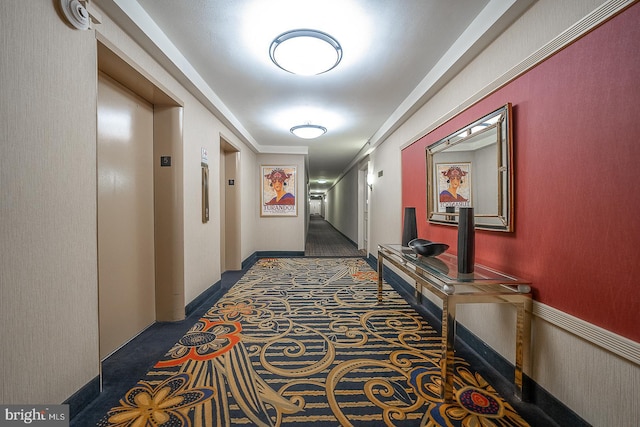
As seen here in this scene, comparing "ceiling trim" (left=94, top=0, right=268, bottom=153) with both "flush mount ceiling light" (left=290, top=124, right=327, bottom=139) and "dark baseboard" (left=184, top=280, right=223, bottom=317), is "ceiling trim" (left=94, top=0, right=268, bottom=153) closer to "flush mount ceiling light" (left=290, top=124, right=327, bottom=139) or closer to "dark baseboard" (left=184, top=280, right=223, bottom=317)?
A: "flush mount ceiling light" (left=290, top=124, right=327, bottom=139)

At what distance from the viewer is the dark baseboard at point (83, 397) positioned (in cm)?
136

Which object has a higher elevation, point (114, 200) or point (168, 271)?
point (114, 200)

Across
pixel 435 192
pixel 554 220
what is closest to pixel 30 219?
pixel 554 220

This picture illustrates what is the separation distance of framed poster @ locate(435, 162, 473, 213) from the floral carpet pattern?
124 centimetres

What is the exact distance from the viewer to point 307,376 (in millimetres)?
1727

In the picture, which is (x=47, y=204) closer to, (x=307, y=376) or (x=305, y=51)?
(x=307, y=376)

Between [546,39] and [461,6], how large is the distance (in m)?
0.64

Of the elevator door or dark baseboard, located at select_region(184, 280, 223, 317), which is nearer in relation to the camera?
the elevator door

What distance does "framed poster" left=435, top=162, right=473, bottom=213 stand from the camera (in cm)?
219

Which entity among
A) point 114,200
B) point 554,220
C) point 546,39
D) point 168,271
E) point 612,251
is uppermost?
point 546,39

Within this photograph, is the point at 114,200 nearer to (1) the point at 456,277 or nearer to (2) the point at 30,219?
(2) the point at 30,219

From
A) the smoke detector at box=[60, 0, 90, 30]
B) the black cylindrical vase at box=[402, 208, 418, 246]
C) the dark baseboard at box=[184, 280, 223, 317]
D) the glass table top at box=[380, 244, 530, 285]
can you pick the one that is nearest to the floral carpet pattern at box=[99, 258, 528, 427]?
the dark baseboard at box=[184, 280, 223, 317]

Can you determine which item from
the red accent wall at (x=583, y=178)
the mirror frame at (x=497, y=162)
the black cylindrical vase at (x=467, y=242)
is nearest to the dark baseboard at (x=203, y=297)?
the black cylindrical vase at (x=467, y=242)

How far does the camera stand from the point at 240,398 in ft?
5.04
